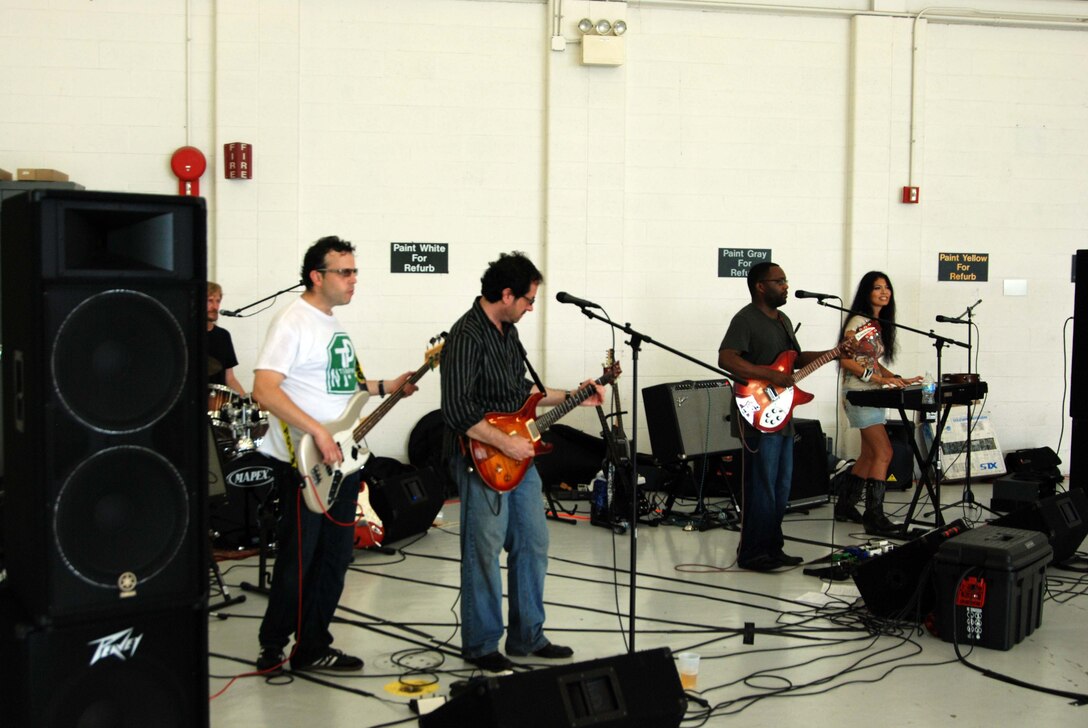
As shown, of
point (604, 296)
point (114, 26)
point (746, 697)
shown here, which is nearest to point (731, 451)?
point (604, 296)

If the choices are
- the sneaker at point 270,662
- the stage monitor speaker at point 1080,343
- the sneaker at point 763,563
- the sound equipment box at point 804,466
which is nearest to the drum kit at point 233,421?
the sneaker at point 270,662

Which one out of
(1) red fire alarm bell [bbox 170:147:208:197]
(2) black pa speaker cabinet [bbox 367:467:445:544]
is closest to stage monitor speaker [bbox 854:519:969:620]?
(2) black pa speaker cabinet [bbox 367:467:445:544]

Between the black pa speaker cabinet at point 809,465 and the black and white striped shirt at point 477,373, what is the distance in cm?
393

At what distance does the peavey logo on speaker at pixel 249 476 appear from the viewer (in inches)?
225

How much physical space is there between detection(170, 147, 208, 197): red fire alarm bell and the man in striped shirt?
446 centimetres

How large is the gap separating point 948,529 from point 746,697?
5.26 feet

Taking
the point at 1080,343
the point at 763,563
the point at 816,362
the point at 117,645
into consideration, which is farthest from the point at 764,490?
the point at 117,645

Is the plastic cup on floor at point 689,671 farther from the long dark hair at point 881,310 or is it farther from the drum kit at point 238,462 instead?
the long dark hair at point 881,310

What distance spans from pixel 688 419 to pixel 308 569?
3880 mm

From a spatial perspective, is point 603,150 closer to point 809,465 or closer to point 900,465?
point 809,465

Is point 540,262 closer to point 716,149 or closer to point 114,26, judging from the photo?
point 716,149

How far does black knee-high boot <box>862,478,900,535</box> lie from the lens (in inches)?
260

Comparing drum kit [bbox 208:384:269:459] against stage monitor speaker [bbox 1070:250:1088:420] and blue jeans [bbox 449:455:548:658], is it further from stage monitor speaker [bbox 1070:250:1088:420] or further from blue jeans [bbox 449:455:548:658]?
stage monitor speaker [bbox 1070:250:1088:420]

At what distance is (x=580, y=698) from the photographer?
279 cm
